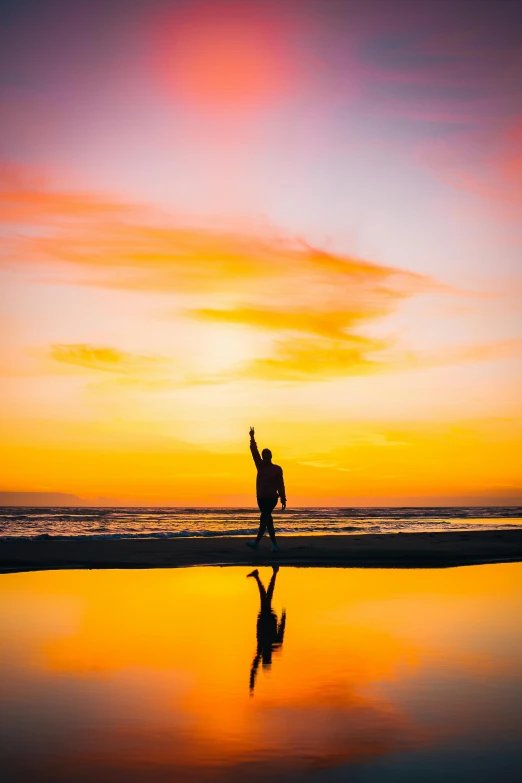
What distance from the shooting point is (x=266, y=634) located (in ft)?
27.1

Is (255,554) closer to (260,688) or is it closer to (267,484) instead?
(267,484)

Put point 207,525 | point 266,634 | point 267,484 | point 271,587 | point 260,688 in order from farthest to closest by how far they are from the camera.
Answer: point 207,525
point 267,484
point 271,587
point 266,634
point 260,688

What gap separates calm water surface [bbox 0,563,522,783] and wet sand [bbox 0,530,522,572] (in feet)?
18.3

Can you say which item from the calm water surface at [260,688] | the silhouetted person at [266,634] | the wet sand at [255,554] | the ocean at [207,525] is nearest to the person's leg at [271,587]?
the silhouetted person at [266,634]

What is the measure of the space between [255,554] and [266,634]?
1087cm

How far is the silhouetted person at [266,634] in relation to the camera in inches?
266

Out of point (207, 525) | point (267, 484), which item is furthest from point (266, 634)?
point (207, 525)

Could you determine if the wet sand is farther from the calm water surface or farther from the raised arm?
the calm water surface

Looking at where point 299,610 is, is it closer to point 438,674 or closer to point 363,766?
point 438,674

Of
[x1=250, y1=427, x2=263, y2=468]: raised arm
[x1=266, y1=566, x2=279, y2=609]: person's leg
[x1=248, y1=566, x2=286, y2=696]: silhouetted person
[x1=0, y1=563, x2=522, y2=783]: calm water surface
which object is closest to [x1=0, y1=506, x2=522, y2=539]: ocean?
[x1=250, y1=427, x2=263, y2=468]: raised arm

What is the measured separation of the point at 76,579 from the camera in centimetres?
1402

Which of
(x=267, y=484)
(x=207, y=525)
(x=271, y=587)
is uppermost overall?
(x=267, y=484)

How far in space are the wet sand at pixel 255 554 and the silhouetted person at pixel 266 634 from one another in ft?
19.9

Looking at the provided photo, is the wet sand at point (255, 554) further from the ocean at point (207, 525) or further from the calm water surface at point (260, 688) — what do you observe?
the ocean at point (207, 525)
